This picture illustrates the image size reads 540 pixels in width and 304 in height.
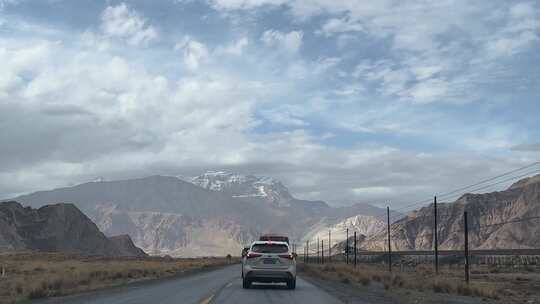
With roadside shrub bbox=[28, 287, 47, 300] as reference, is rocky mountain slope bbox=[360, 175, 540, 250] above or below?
above

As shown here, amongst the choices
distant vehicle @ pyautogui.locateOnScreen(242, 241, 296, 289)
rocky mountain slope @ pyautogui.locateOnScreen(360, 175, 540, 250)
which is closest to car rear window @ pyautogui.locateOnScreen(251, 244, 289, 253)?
distant vehicle @ pyautogui.locateOnScreen(242, 241, 296, 289)

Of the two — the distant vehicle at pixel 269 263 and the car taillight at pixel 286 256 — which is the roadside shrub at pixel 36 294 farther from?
the car taillight at pixel 286 256

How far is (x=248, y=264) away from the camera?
28.4m

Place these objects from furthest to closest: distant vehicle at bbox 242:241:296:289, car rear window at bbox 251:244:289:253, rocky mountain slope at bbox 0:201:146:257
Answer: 1. rocky mountain slope at bbox 0:201:146:257
2. car rear window at bbox 251:244:289:253
3. distant vehicle at bbox 242:241:296:289

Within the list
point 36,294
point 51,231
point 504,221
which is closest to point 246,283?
point 36,294

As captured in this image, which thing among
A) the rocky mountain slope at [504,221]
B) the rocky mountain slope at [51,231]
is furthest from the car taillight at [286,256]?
the rocky mountain slope at [504,221]

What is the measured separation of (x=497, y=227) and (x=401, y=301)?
16310 cm

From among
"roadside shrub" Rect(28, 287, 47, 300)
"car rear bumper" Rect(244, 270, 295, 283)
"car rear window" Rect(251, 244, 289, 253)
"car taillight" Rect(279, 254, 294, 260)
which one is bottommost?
"roadside shrub" Rect(28, 287, 47, 300)

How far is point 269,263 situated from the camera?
2809 centimetres

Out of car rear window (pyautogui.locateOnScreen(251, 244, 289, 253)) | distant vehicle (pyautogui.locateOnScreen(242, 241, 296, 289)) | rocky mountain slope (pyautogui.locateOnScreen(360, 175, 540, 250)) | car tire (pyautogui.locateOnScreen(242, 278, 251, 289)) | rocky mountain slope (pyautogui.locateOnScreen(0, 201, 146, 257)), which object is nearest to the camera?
distant vehicle (pyautogui.locateOnScreen(242, 241, 296, 289))

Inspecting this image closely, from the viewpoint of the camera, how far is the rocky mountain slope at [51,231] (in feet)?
503

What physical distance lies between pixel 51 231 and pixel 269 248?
149094 mm

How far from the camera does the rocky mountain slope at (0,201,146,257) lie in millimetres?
153163

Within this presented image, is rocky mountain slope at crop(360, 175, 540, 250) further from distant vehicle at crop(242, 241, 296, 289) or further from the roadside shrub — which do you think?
the roadside shrub
